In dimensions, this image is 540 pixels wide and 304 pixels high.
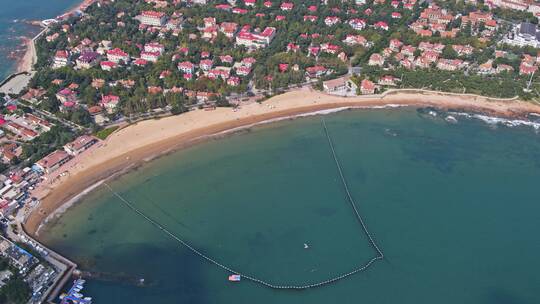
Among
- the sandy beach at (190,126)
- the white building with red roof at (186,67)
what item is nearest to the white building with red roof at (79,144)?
the sandy beach at (190,126)

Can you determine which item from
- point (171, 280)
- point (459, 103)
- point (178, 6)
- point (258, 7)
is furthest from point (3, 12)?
point (459, 103)

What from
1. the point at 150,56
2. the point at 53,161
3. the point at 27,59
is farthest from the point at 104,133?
the point at 27,59

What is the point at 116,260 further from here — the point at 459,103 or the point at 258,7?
the point at 258,7

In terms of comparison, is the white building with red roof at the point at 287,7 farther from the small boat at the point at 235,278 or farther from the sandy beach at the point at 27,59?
the small boat at the point at 235,278

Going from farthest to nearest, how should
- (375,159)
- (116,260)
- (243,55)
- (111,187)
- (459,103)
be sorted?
1. (243,55)
2. (459,103)
3. (375,159)
4. (111,187)
5. (116,260)

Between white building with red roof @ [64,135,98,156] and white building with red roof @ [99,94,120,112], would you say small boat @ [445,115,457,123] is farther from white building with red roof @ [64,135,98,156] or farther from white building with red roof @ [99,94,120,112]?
white building with red roof @ [64,135,98,156]

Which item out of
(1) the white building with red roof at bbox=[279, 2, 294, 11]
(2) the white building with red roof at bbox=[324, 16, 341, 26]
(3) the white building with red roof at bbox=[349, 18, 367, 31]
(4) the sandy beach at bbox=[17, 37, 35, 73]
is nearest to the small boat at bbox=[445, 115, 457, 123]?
(3) the white building with red roof at bbox=[349, 18, 367, 31]
